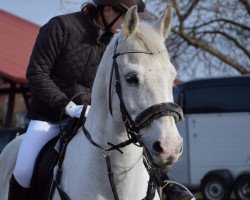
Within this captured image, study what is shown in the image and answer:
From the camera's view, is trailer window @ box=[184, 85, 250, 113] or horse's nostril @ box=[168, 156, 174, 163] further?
trailer window @ box=[184, 85, 250, 113]

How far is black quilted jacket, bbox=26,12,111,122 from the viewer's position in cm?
561

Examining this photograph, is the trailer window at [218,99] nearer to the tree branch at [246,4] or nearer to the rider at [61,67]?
the tree branch at [246,4]

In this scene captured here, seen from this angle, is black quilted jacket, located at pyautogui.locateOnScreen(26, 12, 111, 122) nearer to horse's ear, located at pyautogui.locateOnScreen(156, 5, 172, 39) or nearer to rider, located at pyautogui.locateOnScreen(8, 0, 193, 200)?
rider, located at pyautogui.locateOnScreen(8, 0, 193, 200)

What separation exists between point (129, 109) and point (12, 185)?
168cm

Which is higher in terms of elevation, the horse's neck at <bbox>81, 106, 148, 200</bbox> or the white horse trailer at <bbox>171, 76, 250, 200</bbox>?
the horse's neck at <bbox>81, 106, 148, 200</bbox>

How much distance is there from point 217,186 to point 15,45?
1114 cm

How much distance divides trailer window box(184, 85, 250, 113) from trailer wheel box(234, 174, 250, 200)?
169 cm

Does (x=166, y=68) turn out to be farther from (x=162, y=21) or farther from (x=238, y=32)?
(x=238, y=32)

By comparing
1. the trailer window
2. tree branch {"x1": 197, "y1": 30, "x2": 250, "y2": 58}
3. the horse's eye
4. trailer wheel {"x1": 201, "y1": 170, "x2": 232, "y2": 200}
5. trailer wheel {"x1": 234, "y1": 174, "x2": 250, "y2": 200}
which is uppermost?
the horse's eye

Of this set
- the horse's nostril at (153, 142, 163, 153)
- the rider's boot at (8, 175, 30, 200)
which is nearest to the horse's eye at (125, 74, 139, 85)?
the horse's nostril at (153, 142, 163, 153)

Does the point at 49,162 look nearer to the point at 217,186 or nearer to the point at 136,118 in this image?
the point at 136,118

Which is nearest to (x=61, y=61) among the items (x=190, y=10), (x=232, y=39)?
(x=190, y=10)

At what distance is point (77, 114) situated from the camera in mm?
5574

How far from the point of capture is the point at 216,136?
61.0 ft
